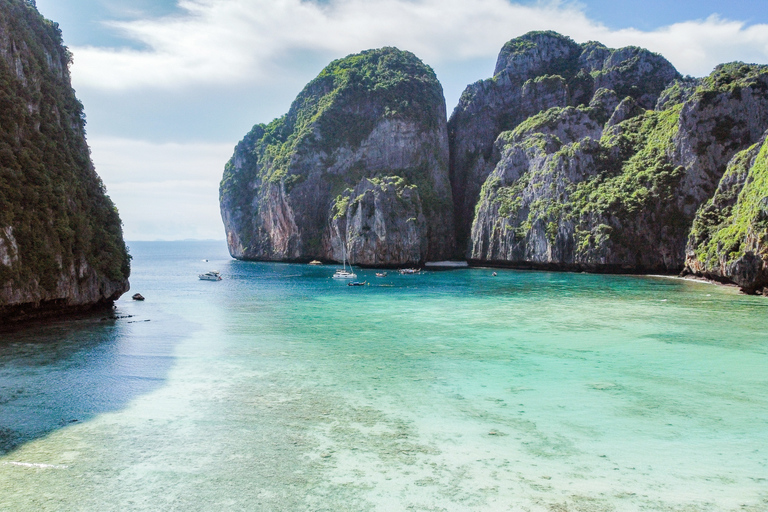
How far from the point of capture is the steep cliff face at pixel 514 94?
357ft

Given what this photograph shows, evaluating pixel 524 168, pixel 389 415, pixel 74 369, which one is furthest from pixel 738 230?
pixel 74 369

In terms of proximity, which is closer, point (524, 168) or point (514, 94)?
point (524, 168)

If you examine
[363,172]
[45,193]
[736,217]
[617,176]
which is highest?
[363,172]

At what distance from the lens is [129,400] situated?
18.6 m

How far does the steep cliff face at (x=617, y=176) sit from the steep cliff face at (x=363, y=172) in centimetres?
1437

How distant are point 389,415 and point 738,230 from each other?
4882 cm

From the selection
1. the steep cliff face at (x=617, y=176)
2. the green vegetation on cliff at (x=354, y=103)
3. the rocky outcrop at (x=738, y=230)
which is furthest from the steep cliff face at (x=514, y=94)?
the rocky outcrop at (x=738, y=230)

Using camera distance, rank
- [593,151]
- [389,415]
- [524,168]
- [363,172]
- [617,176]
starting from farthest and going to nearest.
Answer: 1. [363,172]
2. [524,168]
3. [593,151]
4. [617,176]
5. [389,415]

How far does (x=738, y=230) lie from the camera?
50344mm

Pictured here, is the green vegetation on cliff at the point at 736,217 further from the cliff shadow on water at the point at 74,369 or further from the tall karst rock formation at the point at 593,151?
the cliff shadow on water at the point at 74,369

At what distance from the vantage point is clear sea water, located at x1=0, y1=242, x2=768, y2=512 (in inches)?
455

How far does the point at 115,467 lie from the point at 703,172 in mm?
77381

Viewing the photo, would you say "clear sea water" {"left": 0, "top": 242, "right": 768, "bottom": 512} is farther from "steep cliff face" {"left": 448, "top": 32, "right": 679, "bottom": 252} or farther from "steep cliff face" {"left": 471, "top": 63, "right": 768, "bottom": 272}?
"steep cliff face" {"left": 448, "top": 32, "right": 679, "bottom": 252}

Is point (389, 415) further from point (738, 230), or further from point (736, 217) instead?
point (736, 217)
